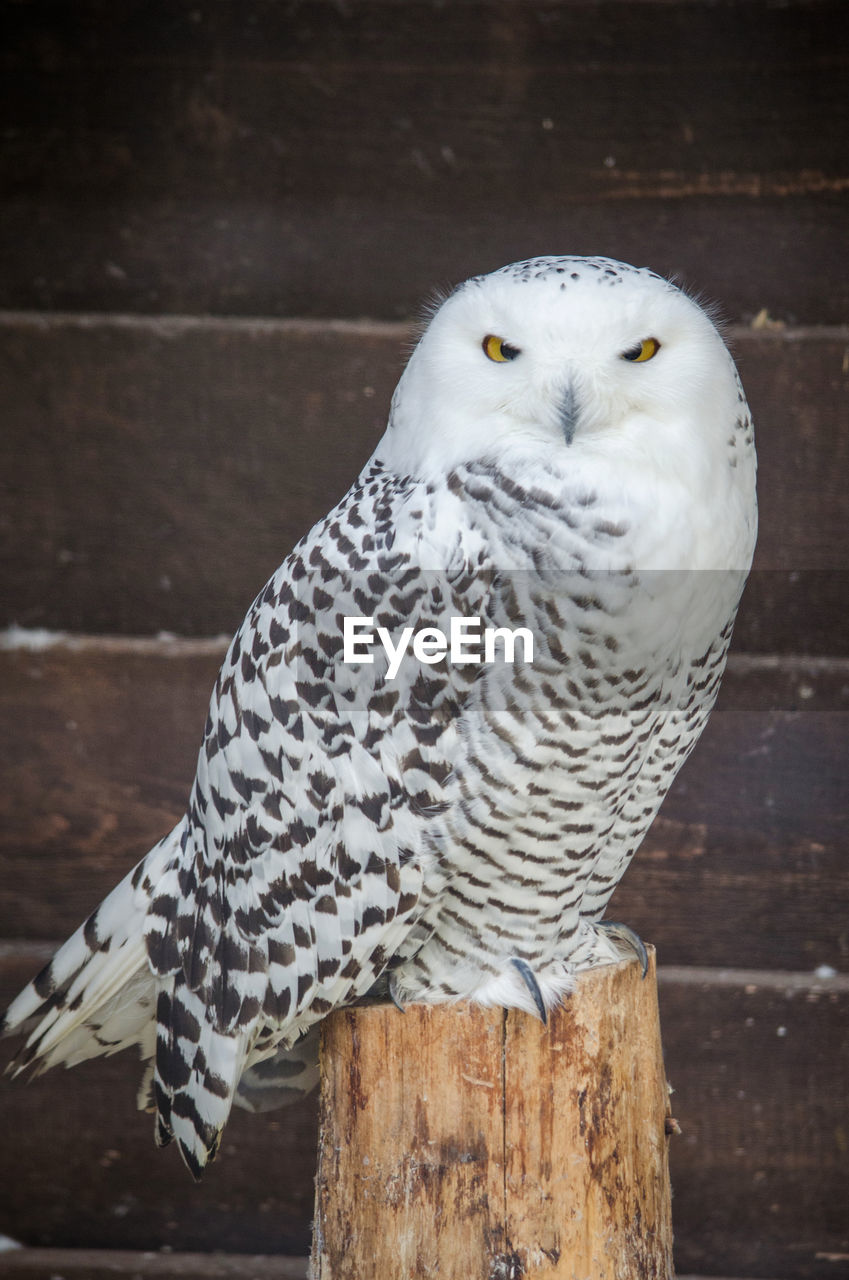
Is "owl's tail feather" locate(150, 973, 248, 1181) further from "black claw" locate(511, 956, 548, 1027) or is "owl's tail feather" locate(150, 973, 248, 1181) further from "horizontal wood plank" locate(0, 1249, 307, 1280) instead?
"horizontal wood plank" locate(0, 1249, 307, 1280)

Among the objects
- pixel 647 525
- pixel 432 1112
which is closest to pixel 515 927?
pixel 432 1112

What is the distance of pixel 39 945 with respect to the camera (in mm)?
1697

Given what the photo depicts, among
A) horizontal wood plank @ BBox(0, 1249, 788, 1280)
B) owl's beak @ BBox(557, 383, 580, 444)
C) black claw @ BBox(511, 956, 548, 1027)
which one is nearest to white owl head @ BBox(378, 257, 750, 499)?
owl's beak @ BBox(557, 383, 580, 444)

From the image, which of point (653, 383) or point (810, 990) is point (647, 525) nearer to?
point (653, 383)

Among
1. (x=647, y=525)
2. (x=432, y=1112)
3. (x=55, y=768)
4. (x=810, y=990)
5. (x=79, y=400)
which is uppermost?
(x=79, y=400)

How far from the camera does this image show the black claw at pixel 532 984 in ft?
3.66

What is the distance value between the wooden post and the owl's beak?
21.6 inches

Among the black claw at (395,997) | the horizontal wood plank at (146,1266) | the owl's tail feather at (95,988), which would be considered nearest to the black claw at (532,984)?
the black claw at (395,997)

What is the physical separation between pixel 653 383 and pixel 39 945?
123cm

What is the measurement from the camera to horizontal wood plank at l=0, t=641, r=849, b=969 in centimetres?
161

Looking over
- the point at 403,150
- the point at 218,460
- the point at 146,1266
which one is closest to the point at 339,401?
the point at 218,460

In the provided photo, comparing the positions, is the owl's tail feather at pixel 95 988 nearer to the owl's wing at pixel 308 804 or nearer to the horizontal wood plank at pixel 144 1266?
the owl's wing at pixel 308 804

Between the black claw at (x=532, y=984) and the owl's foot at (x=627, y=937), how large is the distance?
14 centimetres

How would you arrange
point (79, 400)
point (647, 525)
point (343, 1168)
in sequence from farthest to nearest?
point (79, 400)
point (343, 1168)
point (647, 525)
